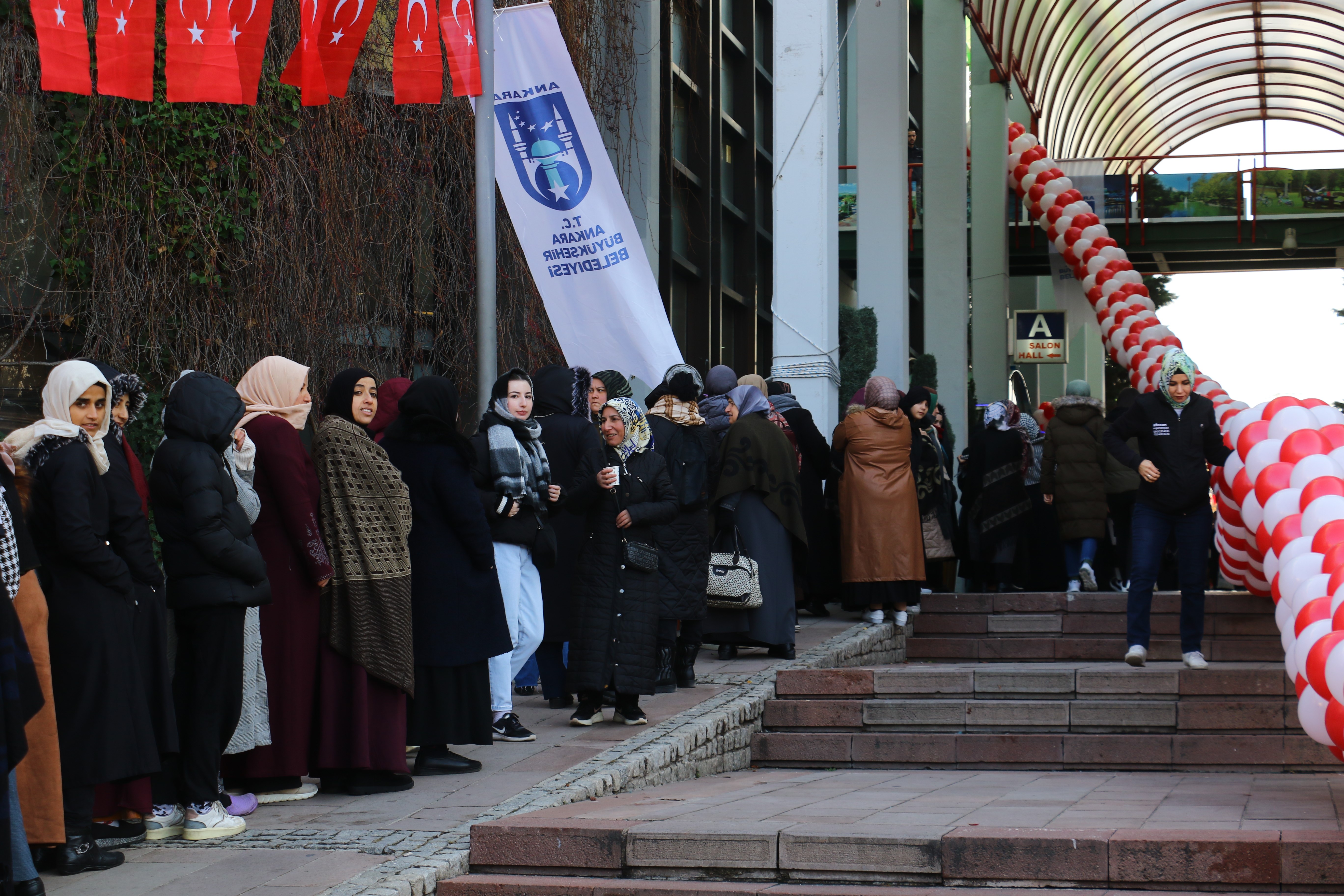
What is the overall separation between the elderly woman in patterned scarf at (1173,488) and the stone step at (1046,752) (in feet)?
3.38

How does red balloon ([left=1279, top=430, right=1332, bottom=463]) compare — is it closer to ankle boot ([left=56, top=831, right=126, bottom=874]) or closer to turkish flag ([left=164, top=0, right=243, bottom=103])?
turkish flag ([left=164, top=0, right=243, bottom=103])

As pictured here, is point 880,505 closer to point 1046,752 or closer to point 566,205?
point 1046,752

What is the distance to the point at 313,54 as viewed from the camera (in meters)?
7.43

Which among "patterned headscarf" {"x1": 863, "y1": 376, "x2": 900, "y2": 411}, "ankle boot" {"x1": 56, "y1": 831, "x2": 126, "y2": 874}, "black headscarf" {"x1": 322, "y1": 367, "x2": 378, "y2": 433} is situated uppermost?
"patterned headscarf" {"x1": 863, "y1": 376, "x2": 900, "y2": 411}

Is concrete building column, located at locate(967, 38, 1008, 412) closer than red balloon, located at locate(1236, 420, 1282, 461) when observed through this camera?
No

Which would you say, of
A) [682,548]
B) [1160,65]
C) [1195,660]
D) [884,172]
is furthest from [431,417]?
[1160,65]

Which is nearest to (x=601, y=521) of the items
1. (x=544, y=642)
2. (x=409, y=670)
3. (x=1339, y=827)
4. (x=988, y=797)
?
(x=544, y=642)

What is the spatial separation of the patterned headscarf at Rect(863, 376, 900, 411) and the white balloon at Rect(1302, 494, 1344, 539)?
3397mm

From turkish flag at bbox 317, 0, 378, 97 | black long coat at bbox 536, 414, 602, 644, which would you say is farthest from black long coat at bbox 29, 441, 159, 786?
turkish flag at bbox 317, 0, 378, 97

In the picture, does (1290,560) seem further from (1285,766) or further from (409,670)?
(409,670)

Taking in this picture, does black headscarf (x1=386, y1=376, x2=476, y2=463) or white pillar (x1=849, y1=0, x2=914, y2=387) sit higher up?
white pillar (x1=849, y1=0, x2=914, y2=387)

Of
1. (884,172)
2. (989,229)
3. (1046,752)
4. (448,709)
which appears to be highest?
(989,229)

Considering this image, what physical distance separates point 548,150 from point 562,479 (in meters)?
1.77

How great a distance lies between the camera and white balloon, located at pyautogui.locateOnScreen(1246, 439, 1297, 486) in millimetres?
8734
